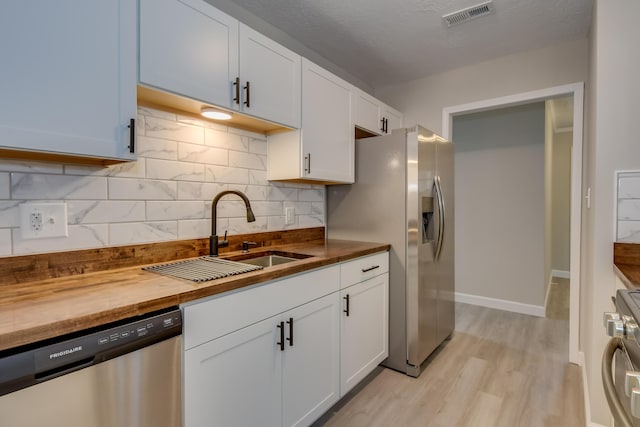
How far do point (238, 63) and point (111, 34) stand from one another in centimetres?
56

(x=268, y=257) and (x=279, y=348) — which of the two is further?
(x=268, y=257)

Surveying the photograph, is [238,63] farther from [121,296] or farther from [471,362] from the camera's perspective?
[471,362]

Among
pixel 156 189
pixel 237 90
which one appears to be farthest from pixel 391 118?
pixel 156 189

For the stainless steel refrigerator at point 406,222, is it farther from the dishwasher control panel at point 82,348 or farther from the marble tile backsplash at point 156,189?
the dishwasher control panel at point 82,348

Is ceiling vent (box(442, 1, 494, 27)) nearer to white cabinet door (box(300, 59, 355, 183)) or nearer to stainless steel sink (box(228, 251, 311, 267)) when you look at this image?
white cabinet door (box(300, 59, 355, 183))

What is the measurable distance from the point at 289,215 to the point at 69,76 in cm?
148

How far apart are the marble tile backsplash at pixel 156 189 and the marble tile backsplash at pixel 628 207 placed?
6.19ft

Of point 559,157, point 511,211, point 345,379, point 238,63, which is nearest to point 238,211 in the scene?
point 238,63

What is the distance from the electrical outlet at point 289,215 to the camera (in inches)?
90.5

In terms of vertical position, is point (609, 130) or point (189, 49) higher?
point (189, 49)

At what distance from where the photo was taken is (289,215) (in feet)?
7.62

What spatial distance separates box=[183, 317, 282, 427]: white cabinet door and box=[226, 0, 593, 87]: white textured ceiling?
6.35ft

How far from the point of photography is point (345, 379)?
1.85 m

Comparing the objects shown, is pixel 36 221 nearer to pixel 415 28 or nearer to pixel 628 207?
pixel 415 28
